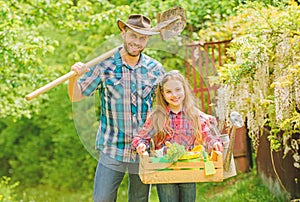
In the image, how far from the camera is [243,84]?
Answer: 4898 mm

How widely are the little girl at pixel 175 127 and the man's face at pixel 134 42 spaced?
24cm

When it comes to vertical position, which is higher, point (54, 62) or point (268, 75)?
point (54, 62)

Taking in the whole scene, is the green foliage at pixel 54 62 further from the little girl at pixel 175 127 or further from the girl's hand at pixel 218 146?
the girl's hand at pixel 218 146

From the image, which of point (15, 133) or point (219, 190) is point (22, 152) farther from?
point (219, 190)

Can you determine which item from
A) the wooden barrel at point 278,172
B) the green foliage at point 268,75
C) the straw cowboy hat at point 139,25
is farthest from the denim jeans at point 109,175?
the wooden barrel at point 278,172

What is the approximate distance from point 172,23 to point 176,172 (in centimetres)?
99

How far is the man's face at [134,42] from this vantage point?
12.2ft

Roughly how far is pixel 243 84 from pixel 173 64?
2.39 metres

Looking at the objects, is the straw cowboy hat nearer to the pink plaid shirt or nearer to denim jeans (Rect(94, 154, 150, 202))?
the pink plaid shirt

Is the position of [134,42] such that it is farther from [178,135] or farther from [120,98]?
[178,135]

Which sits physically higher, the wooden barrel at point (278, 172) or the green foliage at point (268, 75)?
the green foliage at point (268, 75)

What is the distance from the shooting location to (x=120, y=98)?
3.75 m

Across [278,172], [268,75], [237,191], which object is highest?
[268,75]

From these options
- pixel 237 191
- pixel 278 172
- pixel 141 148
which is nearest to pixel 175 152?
pixel 141 148
